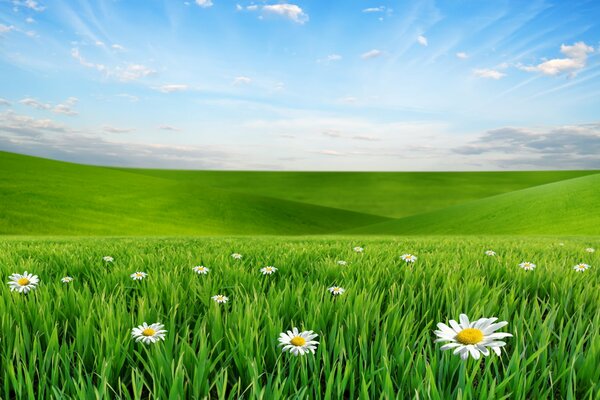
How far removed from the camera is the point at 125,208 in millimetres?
45031

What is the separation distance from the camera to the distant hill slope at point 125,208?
124ft

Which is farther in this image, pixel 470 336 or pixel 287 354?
pixel 287 354

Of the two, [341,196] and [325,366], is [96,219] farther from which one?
[341,196]

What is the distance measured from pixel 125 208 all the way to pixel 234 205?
47.2 ft

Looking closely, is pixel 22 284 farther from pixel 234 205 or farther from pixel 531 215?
pixel 234 205

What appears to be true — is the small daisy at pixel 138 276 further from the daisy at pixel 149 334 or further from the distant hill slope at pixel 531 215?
the distant hill slope at pixel 531 215

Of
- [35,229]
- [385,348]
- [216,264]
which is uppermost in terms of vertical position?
[385,348]

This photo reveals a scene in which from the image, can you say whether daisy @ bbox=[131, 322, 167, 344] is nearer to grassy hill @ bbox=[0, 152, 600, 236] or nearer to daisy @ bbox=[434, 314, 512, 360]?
daisy @ bbox=[434, 314, 512, 360]

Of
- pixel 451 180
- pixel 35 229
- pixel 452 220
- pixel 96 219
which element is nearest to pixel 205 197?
pixel 96 219

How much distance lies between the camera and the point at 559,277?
324 centimetres

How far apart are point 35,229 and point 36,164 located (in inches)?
991

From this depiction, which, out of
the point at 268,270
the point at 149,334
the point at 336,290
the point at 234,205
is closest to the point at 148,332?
the point at 149,334

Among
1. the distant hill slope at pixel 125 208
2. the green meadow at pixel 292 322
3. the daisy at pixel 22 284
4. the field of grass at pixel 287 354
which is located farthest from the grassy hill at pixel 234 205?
the daisy at pixel 22 284

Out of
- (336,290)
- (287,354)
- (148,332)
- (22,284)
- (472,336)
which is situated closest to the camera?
(472,336)
